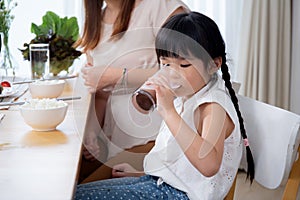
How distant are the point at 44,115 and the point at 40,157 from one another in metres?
0.23

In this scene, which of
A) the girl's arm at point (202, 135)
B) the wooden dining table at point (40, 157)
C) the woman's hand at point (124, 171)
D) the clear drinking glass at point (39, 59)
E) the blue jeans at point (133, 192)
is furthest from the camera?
the clear drinking glass at point (39, 59)

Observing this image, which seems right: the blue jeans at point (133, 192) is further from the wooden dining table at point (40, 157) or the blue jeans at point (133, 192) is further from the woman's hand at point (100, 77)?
the woman's hand at point (100, 77)

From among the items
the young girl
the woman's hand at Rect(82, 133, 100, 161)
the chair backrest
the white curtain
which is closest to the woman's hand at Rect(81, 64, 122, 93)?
the woman's hand at Rect(82, 133, 100, 161)

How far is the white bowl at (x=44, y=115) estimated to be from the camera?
A: 158cm

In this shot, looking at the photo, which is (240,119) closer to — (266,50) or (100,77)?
(100,77)

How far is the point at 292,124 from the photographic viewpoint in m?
1.50

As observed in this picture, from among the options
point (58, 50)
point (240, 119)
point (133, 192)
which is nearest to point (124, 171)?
point (133, 192)

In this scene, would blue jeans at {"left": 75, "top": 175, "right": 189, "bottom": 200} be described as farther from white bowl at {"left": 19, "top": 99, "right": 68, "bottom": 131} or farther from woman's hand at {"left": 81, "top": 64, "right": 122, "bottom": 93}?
woman's hand at {"left": 81, "top": 64, "right": 122, "bottom": 93}

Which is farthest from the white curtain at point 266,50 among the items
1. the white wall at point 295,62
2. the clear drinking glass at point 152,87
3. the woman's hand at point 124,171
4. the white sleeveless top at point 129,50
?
the clear drinking glass at point 152,87

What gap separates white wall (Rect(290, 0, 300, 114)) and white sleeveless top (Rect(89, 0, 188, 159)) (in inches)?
63.7

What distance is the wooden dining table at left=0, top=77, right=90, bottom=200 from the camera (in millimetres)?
1104

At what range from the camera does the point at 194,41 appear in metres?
1.54

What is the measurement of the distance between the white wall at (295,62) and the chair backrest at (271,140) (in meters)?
1.99

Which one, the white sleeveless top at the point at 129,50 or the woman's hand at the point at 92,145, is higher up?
the white sleeveless top at the point at 129,50
